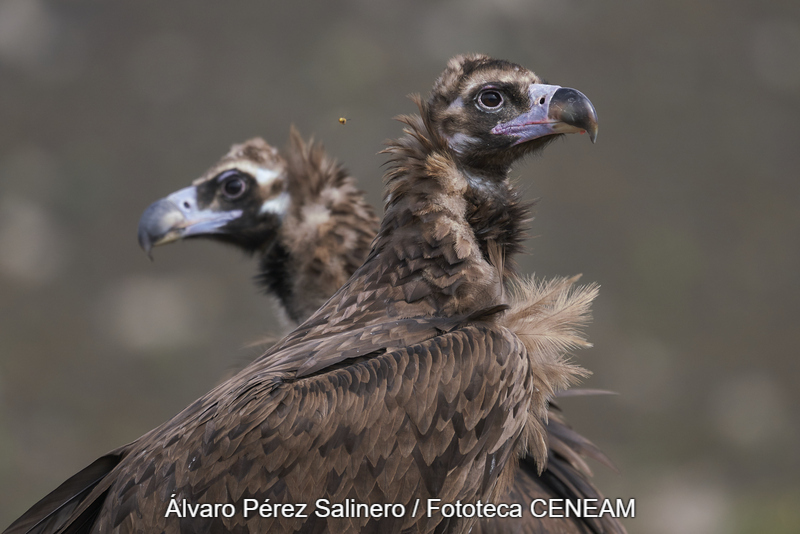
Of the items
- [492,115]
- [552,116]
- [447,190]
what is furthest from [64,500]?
[552,116]

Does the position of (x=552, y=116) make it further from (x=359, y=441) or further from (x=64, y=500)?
(x=64, y=500)

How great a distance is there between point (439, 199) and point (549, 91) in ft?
1.34

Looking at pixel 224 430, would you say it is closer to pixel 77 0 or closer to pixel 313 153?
pixel 313 153

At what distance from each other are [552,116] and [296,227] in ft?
4.38

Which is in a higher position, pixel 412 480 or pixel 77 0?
pixel 77 0

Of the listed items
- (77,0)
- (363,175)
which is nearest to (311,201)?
(363,175)

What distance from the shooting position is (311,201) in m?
3.16

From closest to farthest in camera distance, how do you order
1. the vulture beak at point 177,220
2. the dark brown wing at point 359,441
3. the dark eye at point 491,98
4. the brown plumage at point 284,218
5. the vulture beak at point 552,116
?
the dark brown wing at point 359,441 → the vulture beak at point 552,116 → the dark eye at point 491,98 → the brown plumage at point 284,218 → the vulture beak at point 177,220

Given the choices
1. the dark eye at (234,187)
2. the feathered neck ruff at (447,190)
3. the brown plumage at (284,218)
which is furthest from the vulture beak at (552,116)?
the dark eye at (234,187)

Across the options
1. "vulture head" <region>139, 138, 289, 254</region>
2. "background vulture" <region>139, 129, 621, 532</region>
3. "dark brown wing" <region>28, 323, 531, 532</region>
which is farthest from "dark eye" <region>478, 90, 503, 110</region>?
"vulture head" <region>139, 138, 289, 254</region>

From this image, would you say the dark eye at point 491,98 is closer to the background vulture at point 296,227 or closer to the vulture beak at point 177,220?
the background vulture at point 296,227

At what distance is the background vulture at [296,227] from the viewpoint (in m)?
2.46

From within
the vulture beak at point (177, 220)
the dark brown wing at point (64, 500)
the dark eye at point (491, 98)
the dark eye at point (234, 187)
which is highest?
the dark eye at point (234, 187)

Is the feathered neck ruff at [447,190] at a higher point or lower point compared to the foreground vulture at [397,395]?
higher
